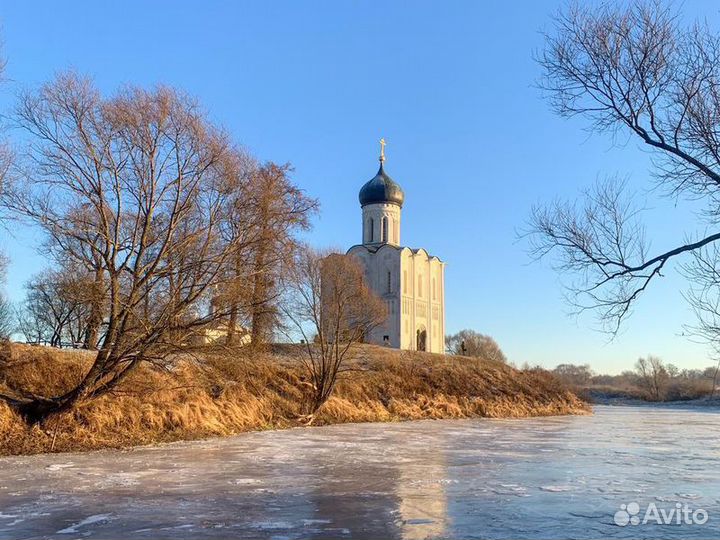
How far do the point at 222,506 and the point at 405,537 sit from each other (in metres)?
2.49

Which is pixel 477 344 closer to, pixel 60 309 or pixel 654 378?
pixel 654 378

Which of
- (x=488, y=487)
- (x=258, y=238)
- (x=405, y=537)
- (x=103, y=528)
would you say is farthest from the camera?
(x=258, y=238)

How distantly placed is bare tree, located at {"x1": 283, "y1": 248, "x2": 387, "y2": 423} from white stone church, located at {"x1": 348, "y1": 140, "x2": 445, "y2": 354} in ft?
69.2

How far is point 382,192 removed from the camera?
52031 millimetres

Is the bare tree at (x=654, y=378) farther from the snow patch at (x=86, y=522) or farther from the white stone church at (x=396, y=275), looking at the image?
the snow patch at (x=86, y=522)

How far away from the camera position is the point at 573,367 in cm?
12988

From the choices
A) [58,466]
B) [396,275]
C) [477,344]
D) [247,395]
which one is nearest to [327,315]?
[247,395]

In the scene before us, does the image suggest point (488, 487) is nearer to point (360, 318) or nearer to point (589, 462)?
point (589, 462)

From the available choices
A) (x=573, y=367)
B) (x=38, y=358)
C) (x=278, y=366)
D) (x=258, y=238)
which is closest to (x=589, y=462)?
(x=258, y=238)
